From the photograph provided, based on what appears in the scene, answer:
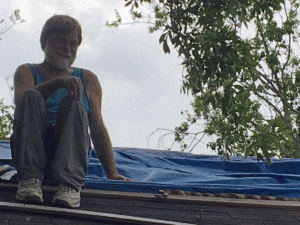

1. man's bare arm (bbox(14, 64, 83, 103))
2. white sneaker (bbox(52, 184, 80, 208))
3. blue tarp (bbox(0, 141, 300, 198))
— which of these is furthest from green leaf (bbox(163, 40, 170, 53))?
white sneaker (bbox(52, 184, 80, 208))

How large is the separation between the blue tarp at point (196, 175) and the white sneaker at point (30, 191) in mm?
330

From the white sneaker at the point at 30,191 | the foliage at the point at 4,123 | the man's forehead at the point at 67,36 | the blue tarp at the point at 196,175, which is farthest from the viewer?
the foliage at the point at 4,123

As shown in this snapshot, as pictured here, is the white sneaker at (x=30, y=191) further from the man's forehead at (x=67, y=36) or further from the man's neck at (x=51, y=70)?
the man's forehead at (x=67, y=36)

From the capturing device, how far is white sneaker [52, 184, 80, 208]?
169 centimetres

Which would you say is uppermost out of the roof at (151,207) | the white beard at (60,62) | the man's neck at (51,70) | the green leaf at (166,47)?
the green leaf at (166,47)

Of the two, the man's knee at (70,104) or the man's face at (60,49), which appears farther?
the man's face at (60,49)

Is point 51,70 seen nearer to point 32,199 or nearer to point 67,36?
point 67,36

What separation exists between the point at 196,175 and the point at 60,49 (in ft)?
4.69

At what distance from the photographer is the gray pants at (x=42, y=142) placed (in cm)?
A: 170

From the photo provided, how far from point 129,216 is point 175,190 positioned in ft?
1.14

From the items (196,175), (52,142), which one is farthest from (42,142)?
(196,175)

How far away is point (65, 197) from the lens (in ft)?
5.56

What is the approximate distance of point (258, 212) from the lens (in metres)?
1.87

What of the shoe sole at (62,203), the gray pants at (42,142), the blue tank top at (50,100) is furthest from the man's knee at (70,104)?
the shoe sole at (62,203)
